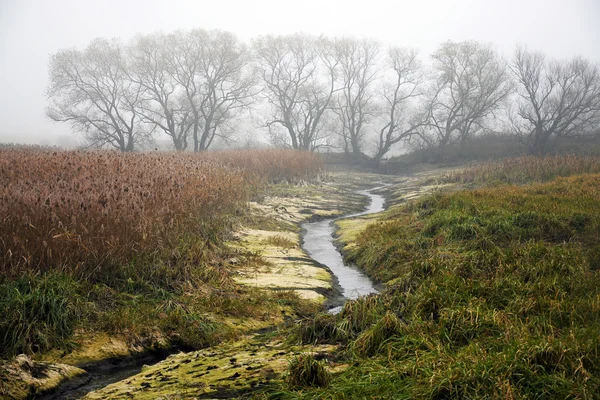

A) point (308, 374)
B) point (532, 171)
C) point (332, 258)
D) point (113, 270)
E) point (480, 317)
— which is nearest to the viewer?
point (308, 374)

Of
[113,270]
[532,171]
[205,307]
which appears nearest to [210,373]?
[205,307]

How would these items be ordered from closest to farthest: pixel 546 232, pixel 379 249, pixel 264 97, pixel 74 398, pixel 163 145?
pixel 74 398
pixel 546 232
pixel 379 249
pixel 264 97
pixel 163 145

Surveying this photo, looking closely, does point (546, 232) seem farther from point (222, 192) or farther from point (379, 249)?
point (222, 192)

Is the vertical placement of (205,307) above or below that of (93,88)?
below

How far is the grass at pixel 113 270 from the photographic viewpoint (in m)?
5.13

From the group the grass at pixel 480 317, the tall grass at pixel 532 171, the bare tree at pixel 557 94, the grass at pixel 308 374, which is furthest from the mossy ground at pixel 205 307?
the bare tree at pixel 557 94

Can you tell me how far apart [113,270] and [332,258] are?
5.15m

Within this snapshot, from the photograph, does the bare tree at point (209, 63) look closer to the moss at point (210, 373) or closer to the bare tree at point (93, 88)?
the bare tree at point (93, 88)

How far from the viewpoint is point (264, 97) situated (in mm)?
41938

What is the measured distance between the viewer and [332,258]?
411 inches

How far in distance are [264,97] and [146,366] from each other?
127ft

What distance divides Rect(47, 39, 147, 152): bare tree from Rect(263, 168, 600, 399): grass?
114 feet

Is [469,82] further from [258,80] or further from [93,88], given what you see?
[93,88]

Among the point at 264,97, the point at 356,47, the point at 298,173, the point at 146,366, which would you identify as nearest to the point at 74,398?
the point at 146,366
